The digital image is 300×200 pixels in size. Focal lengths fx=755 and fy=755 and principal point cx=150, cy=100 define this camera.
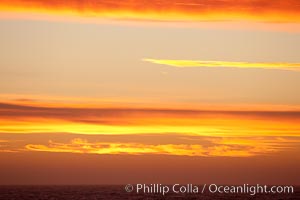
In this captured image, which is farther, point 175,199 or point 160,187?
point 160,187

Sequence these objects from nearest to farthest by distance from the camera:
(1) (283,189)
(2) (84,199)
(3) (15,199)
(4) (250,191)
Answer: (3) (15,199) < (2) (84,199) < (4) (250,191) < (1) (283,189)

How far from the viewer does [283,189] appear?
18025 cm

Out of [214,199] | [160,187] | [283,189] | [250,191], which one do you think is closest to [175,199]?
[214,199]

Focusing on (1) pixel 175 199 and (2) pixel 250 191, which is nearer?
(1) pixel 175 199

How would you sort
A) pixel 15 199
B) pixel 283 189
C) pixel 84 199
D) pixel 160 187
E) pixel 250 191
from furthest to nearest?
pixel 283 189 < pixel 160 187 < pixel 250 191 < pixel 84 199 < pixel 15 199

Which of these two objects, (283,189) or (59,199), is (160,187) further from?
(59,199)

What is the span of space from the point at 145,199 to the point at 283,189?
320ft

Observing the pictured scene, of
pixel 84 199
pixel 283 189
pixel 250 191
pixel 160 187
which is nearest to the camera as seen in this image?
pixel 84 199

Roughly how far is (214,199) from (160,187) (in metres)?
66.1

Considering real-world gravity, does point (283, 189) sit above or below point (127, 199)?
above

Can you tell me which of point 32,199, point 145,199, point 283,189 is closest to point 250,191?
point 283,189

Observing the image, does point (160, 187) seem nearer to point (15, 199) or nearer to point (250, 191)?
point (250, 191)

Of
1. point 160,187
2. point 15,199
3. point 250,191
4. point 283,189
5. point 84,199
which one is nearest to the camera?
point 15,199

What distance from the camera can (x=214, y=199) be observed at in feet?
303
